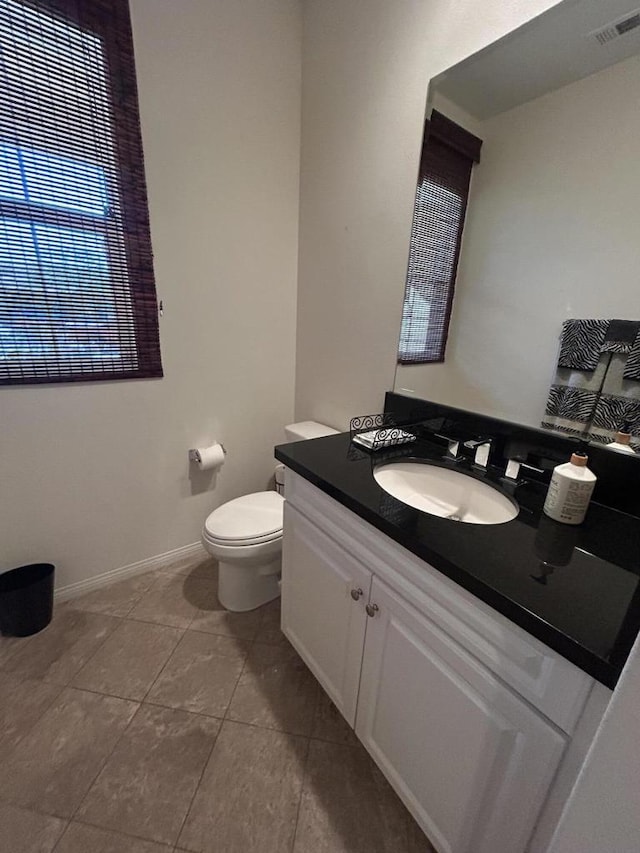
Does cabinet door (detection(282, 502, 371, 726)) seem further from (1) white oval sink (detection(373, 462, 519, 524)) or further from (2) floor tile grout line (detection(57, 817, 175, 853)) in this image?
(2) floor tile grout line (detection(57, 817, 175, 853))

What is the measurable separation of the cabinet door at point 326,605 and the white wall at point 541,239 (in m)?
0.70

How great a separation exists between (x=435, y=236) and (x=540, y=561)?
1131 mm

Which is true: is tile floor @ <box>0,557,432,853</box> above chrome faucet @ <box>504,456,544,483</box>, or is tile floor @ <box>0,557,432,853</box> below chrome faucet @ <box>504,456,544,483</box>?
below

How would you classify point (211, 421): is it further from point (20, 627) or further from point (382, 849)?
point (382, 849)

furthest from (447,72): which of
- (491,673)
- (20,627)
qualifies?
(20,627)

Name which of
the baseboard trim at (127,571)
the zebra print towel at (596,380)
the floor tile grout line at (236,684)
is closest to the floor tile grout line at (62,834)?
the floor tile grout line at (236,684)

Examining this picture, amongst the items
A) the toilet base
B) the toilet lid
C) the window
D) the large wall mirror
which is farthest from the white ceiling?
the toilet base

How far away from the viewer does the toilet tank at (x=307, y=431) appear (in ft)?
5.91

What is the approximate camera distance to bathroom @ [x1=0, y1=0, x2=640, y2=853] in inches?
52.1

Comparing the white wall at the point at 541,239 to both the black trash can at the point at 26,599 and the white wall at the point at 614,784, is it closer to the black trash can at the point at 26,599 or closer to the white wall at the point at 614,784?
the white wall at the point at 614,784

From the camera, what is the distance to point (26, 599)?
1394 millimetres

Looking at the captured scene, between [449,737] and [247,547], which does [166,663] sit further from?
[449,737]

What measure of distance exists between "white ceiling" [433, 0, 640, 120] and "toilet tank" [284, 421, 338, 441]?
1.33 metres

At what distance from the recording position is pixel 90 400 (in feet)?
4.87
